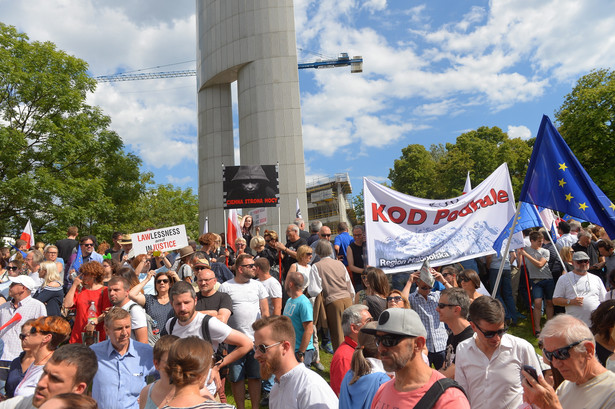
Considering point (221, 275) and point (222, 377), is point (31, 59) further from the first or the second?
point (222, 377)

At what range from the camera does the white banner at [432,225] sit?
796 cm

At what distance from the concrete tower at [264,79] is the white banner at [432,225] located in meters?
17.7

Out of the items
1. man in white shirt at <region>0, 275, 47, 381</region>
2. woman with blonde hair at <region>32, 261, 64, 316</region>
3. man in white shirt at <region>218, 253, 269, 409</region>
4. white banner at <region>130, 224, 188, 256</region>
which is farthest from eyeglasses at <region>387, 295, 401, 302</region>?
white banner at <region>130, 224, 188, 256</region>

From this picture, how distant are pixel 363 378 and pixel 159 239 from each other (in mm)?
6974

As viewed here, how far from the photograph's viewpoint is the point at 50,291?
7516 millimetres

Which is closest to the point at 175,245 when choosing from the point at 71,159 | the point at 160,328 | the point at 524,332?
the point at 160,328

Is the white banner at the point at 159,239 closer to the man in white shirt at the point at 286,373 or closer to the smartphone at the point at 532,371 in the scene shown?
the man in white shirt at the point at 286,373

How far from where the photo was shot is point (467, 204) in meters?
8.28

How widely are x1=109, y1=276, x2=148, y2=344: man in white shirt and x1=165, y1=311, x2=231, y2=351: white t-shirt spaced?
2.14ft

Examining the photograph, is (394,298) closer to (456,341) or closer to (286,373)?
(456,341)

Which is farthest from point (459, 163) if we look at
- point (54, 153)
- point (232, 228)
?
point (232, 228)

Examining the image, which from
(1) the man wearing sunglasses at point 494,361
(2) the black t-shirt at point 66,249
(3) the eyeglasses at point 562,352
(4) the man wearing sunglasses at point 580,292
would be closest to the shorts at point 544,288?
(4) the man wearing sunglasses at point 580,292

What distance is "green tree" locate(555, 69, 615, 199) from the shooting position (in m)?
31.9

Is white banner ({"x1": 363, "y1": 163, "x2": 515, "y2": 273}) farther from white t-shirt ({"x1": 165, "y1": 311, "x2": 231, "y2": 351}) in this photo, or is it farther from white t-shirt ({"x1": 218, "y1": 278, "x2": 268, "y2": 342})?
white t-shirt ({"x1": 165, "y1": 311, "x2": 231, "y2": 351})
